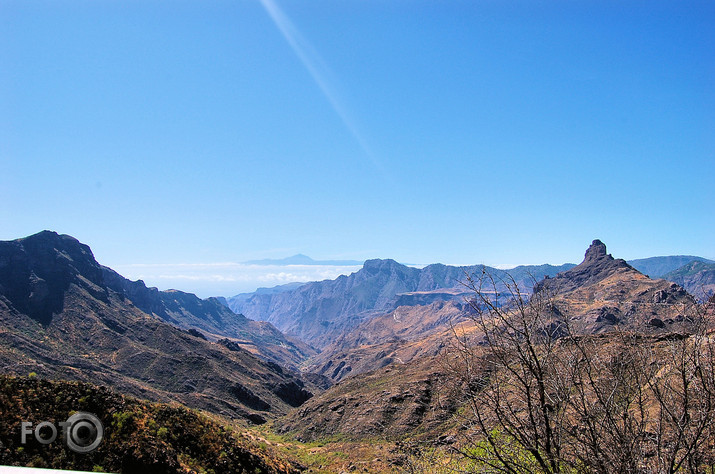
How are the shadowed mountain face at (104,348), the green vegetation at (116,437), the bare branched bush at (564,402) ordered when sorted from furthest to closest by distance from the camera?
1. the shadowed mountain face at (104,348)
2. the green vegetation at (116,437)
3. the bare branched bush at (564,402)

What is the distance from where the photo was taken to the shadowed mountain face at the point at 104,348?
72.5 meters

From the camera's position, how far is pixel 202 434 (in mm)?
18453

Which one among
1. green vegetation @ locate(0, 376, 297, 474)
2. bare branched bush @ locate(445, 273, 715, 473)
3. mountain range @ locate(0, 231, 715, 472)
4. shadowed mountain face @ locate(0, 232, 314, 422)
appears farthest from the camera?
shadowed mountain face @ locate(0, 232, 314, 422)

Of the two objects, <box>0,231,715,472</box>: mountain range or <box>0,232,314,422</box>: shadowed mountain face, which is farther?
<box>0,232,314,422</box>: shadowed mountain face

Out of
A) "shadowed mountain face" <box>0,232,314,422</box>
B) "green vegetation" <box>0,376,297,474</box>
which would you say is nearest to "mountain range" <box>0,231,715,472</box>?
"green vegetation" <box>0,376,297,474</box>

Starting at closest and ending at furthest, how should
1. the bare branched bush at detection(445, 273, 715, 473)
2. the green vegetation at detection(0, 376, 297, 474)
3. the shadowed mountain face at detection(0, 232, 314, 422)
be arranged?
the bare branched bush at detection(445, 273, 715, 473), the green vegetation at detection(0, 376, 297, 474), the shadowed mountain face at detection(0, 232, 314, 422)

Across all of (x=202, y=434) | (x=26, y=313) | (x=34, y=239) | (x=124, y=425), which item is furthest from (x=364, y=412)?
(x=34, y=239)

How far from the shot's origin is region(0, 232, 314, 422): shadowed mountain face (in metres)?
72.5

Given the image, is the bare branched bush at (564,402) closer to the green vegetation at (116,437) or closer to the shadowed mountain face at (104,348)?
the green vegetation at (116,437)

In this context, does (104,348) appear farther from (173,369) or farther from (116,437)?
(116,437)

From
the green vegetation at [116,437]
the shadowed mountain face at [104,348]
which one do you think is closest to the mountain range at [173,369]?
the green vegetation at [116,437]

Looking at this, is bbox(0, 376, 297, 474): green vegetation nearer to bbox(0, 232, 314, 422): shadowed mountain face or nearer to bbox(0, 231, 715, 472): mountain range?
bbox(0, 231, 715, 472): mountain range

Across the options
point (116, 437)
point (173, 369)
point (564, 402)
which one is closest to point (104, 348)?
point (173, 369)

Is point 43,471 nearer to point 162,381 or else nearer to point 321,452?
point 321,452
